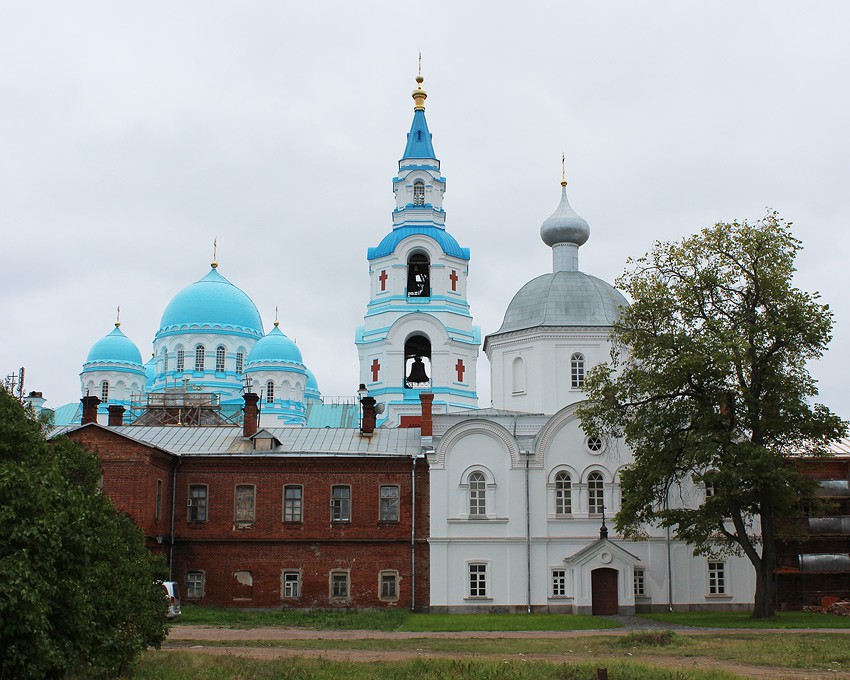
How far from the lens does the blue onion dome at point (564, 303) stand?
3809cm

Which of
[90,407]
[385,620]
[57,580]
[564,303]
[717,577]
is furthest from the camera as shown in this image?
[564,303]

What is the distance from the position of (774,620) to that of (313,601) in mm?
13308

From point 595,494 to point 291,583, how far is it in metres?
9.68

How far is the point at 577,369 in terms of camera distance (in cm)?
3766

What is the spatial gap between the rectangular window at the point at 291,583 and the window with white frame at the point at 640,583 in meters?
10.2

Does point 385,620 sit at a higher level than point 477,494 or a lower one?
lower

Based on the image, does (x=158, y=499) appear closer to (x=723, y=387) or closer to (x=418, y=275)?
(x=723, y=387)

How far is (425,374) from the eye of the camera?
5209 cm

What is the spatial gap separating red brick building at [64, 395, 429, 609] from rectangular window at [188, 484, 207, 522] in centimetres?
3

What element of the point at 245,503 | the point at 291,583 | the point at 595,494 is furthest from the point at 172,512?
the point at 595,494

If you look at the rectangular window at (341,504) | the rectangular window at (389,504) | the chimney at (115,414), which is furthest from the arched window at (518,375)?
the chimney at (115,414)

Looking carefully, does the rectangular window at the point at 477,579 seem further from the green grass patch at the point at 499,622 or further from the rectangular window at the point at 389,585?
the rectangular window at the point at 389,585

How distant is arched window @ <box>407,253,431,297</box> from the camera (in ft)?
172

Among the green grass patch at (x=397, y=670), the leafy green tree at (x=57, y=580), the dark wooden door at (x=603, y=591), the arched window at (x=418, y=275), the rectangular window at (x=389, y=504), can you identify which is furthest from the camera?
the arched window at (x=418, y=275)
